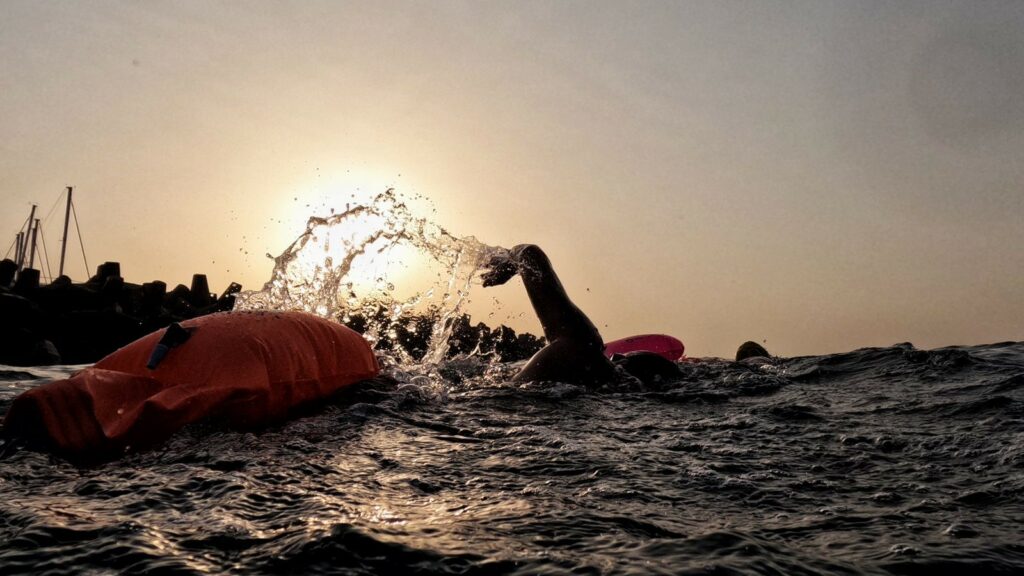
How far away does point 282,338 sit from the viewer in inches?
219

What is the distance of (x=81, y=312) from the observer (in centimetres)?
1451

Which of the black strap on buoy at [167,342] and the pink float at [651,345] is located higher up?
the pink float at [651,345]

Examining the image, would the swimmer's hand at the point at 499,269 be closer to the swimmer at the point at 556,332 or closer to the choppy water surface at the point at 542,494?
the swimmer at the point at 556,332

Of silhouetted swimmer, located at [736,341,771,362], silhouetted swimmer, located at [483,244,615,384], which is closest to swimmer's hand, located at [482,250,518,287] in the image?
silhouetted swimmer, located at [483,244,615,384]

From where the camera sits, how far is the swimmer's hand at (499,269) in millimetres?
7590

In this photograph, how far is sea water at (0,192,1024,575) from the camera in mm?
2941

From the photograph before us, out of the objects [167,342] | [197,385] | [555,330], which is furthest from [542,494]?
[555,330]

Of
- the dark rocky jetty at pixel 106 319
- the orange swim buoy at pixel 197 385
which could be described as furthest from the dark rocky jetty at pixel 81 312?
the orange swim buoy at pixel 197 385

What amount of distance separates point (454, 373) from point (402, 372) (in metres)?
1.24

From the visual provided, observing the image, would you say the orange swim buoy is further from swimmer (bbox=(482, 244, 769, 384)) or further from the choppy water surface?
swimmer (bbox=(482, 244, 769, 384))

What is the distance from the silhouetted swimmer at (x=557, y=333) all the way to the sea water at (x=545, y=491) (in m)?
0.29

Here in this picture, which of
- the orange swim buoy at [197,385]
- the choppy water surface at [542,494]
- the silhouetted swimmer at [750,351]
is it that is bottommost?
the choppy water surface at [542,494]

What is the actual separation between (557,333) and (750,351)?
5.68 meters

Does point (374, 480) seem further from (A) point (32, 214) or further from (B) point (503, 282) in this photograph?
(A) point (32, 214)
